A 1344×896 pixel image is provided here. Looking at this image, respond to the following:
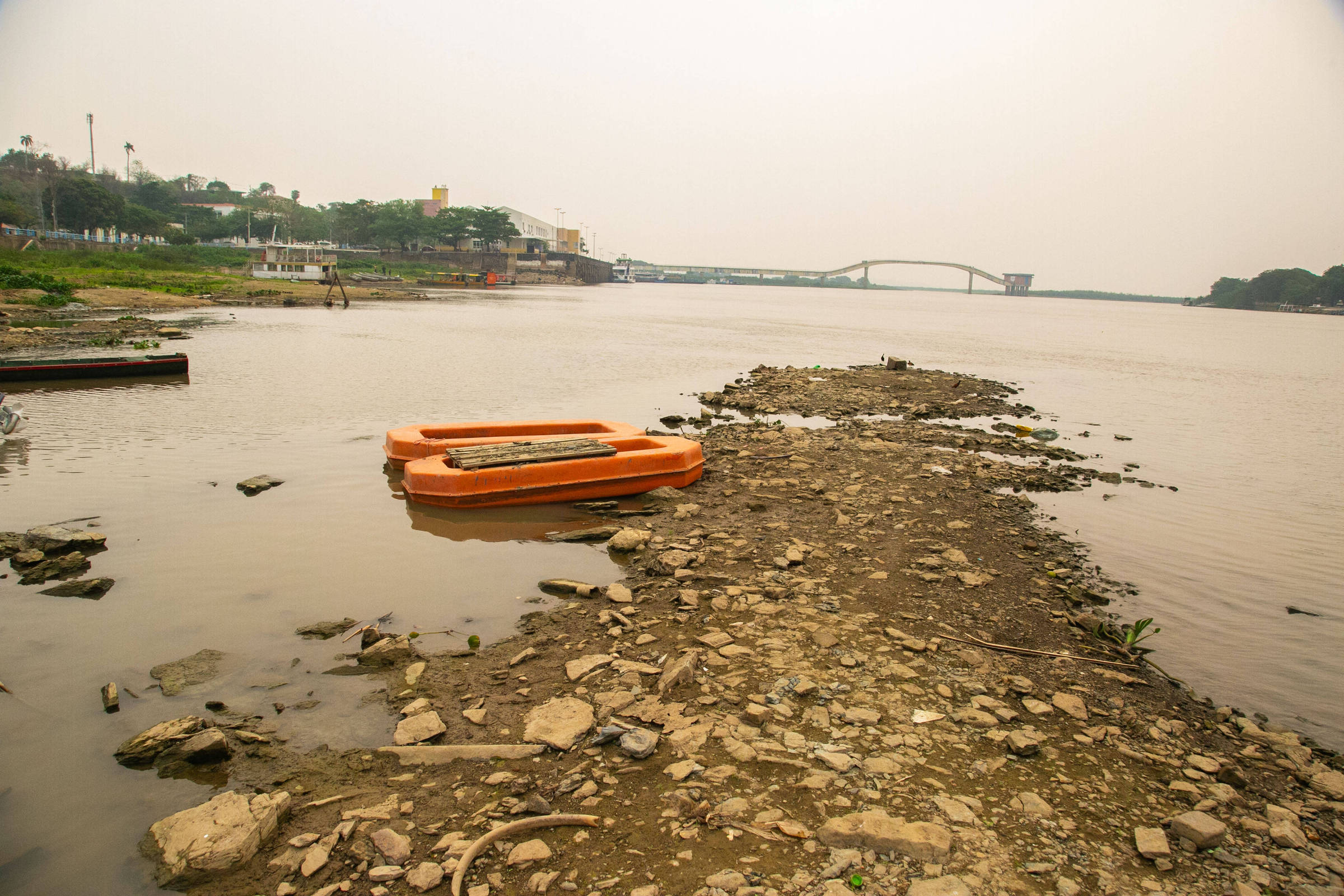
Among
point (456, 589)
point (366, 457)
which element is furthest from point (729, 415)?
point (456, 589)

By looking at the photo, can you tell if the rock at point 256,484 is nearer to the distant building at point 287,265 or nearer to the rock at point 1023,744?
the rock at point 1023,744

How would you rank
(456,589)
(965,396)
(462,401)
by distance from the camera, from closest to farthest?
(456,589) → (462,401) → (965,396)

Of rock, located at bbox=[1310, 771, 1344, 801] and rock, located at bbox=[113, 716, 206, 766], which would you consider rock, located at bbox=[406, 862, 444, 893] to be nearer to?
rock, located at bbox=[113, 716, 206, 766]

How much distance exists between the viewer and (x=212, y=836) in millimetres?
2885

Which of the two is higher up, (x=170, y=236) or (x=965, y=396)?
(x=170, y=236)

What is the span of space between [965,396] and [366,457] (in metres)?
13.6

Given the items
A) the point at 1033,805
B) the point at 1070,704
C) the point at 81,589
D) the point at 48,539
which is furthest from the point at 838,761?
the point at 48,539

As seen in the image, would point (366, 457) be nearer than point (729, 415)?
Yes

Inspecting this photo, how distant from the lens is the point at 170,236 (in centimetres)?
8494

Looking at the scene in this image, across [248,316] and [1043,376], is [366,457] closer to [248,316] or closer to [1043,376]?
[1043,376]

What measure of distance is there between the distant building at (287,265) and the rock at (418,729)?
61.1 m

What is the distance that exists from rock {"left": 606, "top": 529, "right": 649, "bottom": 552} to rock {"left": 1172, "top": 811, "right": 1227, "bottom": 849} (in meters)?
4.35

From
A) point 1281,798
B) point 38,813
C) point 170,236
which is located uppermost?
point 170,236

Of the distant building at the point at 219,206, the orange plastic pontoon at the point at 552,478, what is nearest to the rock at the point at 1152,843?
the orange plastic pontoon at the point at 552,478
